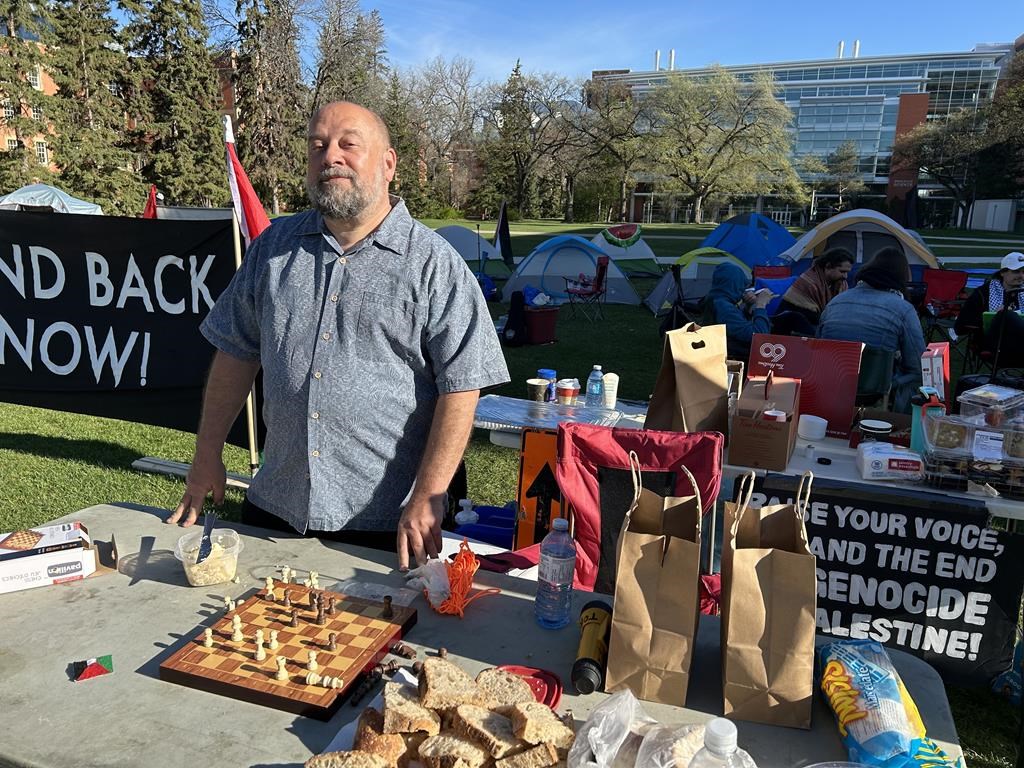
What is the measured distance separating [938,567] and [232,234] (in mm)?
4090

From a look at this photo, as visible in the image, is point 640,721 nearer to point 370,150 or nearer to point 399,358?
point 399,358

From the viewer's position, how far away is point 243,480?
5.05 meters

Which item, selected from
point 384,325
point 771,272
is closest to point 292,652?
point 384,325

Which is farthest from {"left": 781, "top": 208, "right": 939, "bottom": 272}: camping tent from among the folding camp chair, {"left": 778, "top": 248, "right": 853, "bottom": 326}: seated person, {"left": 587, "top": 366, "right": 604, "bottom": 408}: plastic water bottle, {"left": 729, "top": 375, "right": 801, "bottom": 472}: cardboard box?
{"left": 729, "top": 375, "right": 801, "bottom": 472}: cardboard box

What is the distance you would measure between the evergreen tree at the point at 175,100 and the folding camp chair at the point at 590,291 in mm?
25553

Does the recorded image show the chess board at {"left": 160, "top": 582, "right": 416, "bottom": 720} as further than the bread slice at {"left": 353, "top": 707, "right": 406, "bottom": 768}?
Yes

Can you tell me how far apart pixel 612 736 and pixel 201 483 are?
1.53 meters

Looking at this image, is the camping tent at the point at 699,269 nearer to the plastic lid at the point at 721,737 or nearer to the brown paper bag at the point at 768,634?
the brown paper bag at the point at 768,634

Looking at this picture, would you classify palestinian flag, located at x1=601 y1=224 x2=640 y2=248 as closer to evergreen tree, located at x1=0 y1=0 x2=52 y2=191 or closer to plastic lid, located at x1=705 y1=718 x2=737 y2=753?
plastic lid, located at x1=705 y1=718 x2=737 y2=753

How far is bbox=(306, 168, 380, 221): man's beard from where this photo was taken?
2.00m

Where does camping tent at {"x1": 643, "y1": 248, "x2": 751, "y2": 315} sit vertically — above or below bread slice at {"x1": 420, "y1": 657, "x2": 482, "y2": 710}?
above

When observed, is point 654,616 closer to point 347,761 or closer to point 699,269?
point 347,761

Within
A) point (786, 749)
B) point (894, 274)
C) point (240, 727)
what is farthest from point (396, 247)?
point (894, 274)

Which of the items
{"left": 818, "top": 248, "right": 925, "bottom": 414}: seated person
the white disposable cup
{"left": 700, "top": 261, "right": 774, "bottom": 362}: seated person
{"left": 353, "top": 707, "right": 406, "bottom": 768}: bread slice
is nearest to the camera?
{"left": 353, "top": 707, "right": 406, "bottom": 768}: bread slice
